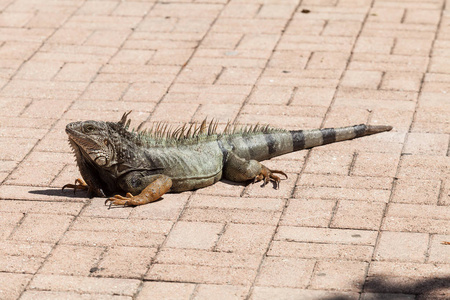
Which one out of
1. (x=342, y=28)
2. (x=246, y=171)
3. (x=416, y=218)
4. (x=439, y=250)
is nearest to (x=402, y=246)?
(x=439, y=250)

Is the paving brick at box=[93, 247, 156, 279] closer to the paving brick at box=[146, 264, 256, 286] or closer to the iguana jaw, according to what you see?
the paving brick at box=[146, 264, 256, 286]

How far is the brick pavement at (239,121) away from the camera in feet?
16.5

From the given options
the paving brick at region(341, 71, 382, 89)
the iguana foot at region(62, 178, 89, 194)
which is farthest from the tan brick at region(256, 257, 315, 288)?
the paving brick at region(341, 71, 382, 89)

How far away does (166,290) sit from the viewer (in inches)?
192

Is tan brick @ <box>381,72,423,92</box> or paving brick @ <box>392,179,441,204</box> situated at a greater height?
paving brick @ <box>392,179,441,204</box>

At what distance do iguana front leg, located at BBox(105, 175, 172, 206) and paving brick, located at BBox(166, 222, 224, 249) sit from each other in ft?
1.23

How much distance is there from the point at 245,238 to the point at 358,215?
82 cm

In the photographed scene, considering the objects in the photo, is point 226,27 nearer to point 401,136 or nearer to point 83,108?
point 83,108

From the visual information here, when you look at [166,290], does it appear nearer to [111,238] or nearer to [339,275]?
[111,238]

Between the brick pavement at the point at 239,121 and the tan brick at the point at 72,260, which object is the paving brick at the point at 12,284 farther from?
the tan brick at the point at 72,260

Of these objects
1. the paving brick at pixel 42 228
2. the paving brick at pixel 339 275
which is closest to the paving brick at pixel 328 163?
the paving brick at pixel 339 275

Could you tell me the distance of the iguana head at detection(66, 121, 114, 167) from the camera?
229 inches

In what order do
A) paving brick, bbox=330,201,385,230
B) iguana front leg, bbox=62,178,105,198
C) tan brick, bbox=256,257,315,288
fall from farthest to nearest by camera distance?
iguana front leg, bbox=62,178,105,198, paving brick, bbox=330,201,385,230, tan brick, bbox=256,257,315,288

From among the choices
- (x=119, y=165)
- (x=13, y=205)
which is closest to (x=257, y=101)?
(x=119, y=165)
